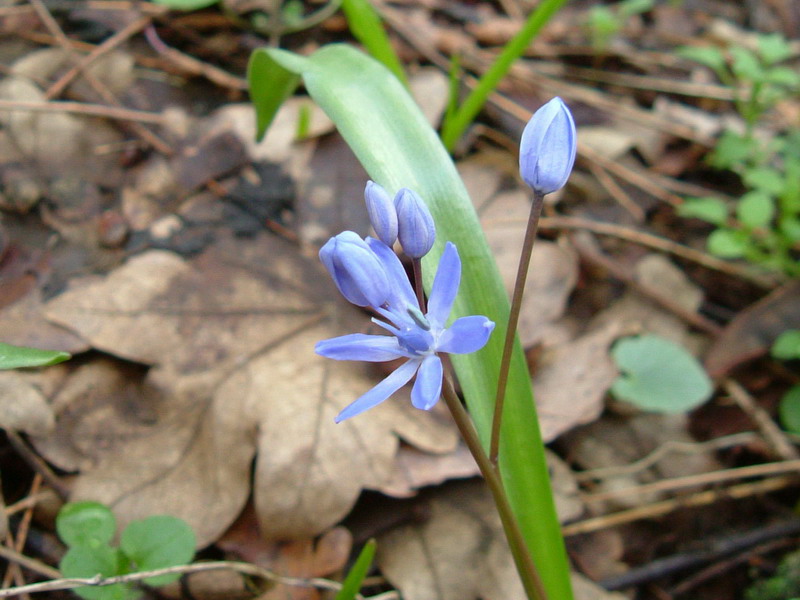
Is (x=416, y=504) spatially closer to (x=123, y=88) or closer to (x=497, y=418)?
(x=497, y=418)

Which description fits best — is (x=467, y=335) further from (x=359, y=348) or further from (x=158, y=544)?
(x=158, y=544)

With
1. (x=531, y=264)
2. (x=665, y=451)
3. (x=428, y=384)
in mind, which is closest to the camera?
(x=428, y=384)

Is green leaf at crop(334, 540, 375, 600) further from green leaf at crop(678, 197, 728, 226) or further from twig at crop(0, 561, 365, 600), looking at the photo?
green leaf at crop(678, 197, 728, 226)

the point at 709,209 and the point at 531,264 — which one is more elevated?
the point at 709,209

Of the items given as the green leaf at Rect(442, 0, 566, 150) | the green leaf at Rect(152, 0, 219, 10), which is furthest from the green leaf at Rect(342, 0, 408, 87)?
the green leaf at Rect(152, 0, 219, 10)

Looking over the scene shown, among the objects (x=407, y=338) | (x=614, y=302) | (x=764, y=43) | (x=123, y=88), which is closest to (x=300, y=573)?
(x=407, y=338)

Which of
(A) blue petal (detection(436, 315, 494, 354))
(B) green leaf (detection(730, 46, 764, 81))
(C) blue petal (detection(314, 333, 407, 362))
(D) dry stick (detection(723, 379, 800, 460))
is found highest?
(B) green leaf (detection(730, 46, 764, 81))

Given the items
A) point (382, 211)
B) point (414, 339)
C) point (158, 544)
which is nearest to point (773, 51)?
point (382, 211)
